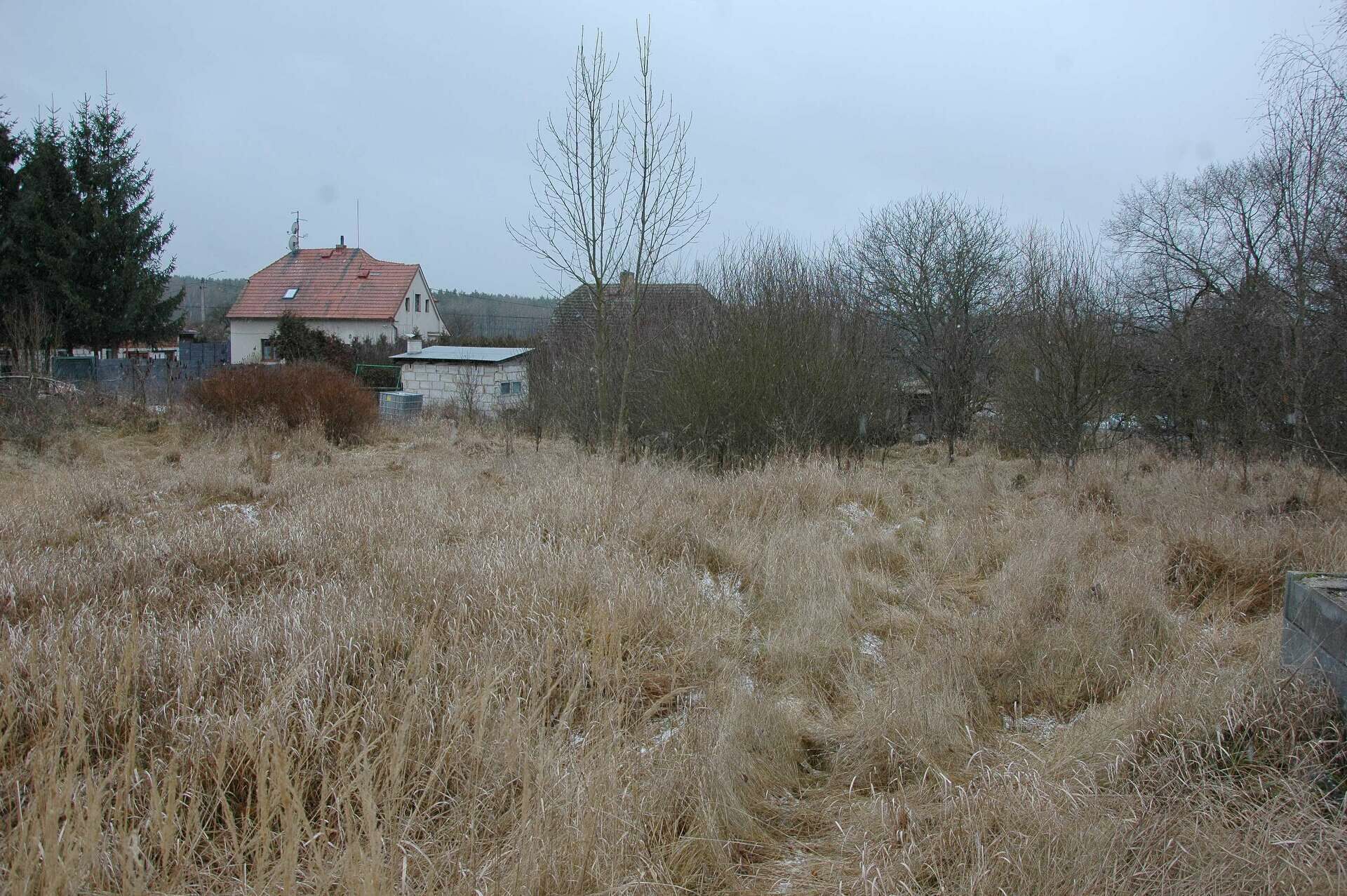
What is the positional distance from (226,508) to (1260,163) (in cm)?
1430

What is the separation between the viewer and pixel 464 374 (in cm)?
1995

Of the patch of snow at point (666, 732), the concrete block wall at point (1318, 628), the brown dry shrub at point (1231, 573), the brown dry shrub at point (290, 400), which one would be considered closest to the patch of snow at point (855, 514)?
the brown dry shrub at point (1231, 573)

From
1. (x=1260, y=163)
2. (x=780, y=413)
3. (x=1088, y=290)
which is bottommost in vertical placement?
(x=780, y=413)

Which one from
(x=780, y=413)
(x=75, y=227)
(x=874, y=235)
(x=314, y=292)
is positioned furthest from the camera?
(x=314, y=292)

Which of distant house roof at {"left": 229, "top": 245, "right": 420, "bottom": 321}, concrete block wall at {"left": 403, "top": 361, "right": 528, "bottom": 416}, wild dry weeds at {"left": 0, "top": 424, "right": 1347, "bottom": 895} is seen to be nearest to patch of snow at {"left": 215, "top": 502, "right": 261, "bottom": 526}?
wild dry weeds at {"left": 0, "top": 424, "right": 1347, "bottom": 895}

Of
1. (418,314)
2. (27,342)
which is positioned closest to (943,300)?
(27,342)

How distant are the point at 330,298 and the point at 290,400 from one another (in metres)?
24.9

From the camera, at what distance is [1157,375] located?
12.7 meters

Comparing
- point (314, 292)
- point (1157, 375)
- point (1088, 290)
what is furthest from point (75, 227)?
point (1157, 375)

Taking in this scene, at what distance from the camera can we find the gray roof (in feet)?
66.2

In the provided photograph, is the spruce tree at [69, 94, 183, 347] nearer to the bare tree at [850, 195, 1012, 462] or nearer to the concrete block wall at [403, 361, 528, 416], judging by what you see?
the concrete block wall at [403, 361, 528, 416]

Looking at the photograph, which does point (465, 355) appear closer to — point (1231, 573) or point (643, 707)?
point (1231, 573)

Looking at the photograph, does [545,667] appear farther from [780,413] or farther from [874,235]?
[874,235]

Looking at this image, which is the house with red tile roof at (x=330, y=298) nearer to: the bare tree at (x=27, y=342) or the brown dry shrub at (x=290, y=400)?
the bare tree at (x=27, y=342)
